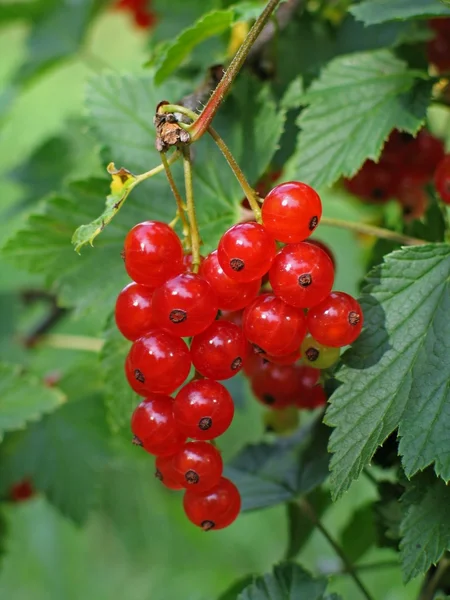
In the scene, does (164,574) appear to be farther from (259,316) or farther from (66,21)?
(259,316)

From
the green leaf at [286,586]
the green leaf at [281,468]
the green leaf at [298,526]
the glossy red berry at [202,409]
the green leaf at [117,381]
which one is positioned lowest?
the green leaf at [298,526]

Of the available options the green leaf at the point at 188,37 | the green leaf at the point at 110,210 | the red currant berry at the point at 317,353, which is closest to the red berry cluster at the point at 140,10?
the green leaf at the point at 188,37

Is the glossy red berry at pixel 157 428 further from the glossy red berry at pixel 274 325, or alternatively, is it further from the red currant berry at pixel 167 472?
the glossy red berry at pixel 274 325

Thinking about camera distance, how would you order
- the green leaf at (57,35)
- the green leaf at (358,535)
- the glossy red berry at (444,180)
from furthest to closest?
the green leaf at (57,35)
the green leaf at (358,535)
the glossy red berry at (444,180)

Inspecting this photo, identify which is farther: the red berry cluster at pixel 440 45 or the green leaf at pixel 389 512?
the red berry cluster at pixel 440 45

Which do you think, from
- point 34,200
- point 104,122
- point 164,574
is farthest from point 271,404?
point 164,574
